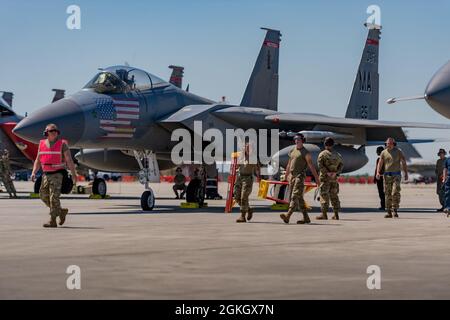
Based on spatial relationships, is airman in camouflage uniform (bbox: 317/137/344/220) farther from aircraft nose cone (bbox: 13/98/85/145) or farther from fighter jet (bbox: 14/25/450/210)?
aircraft nose cone (bbox: 13/98/85/145)

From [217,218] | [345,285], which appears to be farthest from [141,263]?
[217,218]

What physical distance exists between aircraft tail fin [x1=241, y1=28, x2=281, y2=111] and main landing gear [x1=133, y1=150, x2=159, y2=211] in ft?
16.6

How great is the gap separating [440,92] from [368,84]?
18.8 metres

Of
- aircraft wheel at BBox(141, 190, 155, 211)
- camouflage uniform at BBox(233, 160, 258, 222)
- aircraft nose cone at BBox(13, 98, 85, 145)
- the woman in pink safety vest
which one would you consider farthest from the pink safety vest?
aircraft wheel at BBox(141, 190, 155, 211)

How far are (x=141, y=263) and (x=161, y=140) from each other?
38.4ft

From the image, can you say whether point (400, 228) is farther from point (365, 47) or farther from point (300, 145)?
point (365, 47)

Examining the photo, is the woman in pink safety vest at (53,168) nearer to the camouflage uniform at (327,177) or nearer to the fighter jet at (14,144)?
the camouflage uniform at (327,177)

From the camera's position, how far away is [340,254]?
32.0 ft

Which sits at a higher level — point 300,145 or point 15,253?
point 300,145

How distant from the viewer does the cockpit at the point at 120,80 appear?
18703 mm

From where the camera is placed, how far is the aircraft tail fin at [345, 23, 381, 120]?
90.6 feet

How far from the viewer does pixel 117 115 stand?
1867 centimetres

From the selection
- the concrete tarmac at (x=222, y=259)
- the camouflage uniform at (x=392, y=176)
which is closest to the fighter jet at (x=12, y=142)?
the concrete tarmac at (x=222, y=259)

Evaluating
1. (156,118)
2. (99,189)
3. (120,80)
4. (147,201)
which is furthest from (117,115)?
(99,189)
